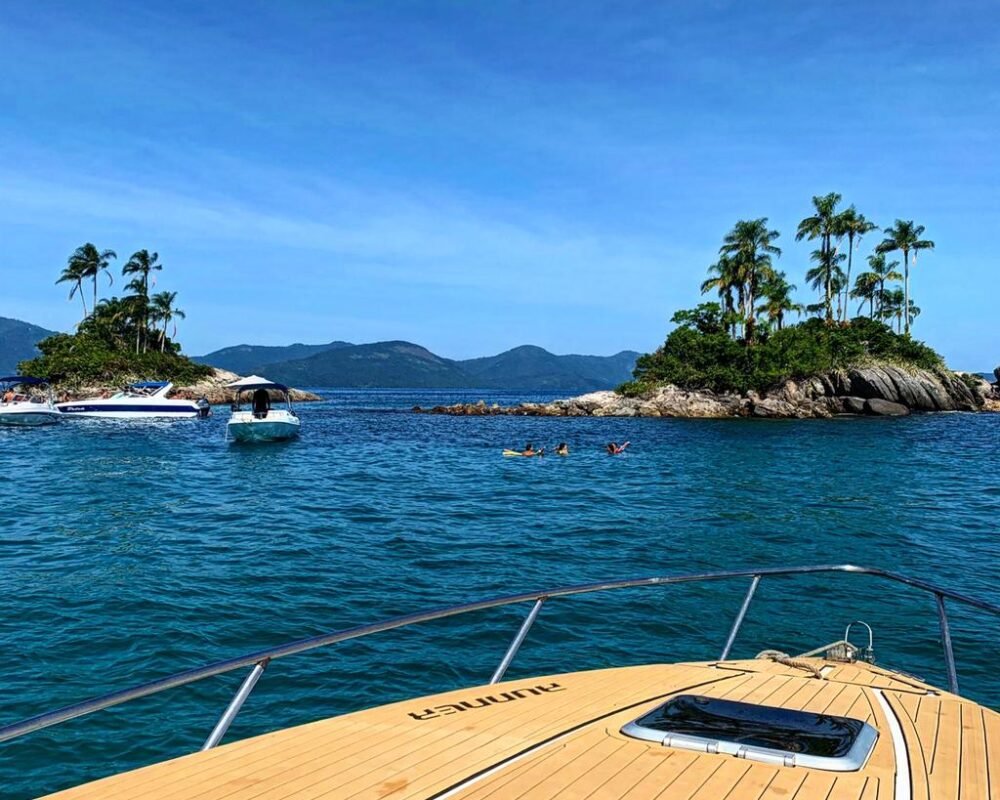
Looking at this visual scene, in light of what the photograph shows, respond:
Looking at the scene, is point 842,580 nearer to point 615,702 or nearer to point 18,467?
point 615,702

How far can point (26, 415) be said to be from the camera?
167 feet

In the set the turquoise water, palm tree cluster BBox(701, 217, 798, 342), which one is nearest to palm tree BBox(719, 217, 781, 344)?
palm tree cluster BBox(701, 217, 798, 342)

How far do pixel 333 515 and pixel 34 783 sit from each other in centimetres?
1377

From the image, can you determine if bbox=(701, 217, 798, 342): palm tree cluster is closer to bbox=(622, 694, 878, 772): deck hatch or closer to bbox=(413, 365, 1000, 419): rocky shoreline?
bbox=(413, 365, 1000, 419): rocky shoreline

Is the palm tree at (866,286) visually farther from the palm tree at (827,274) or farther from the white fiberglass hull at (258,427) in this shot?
the white fiberglass hull at (258,427)

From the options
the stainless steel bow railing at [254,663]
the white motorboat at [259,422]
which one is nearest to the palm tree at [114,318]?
the white motorboat at [259,422]

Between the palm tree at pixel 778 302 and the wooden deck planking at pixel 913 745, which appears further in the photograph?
the palm tree at pixel 778 302

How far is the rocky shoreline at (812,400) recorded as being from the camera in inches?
2621

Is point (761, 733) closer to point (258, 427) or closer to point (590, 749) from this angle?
point (590, 749)

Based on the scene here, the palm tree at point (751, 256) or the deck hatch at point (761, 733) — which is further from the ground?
the palm tree at point (751, 256)

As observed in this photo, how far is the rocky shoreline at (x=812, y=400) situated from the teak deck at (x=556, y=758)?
63.0 metres

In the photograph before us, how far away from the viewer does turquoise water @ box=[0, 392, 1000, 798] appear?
930 centimetres

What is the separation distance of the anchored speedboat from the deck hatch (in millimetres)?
11

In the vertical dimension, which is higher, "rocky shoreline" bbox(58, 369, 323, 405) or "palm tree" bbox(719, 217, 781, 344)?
"palm tree" bbox(719, 217, 781, 344)
